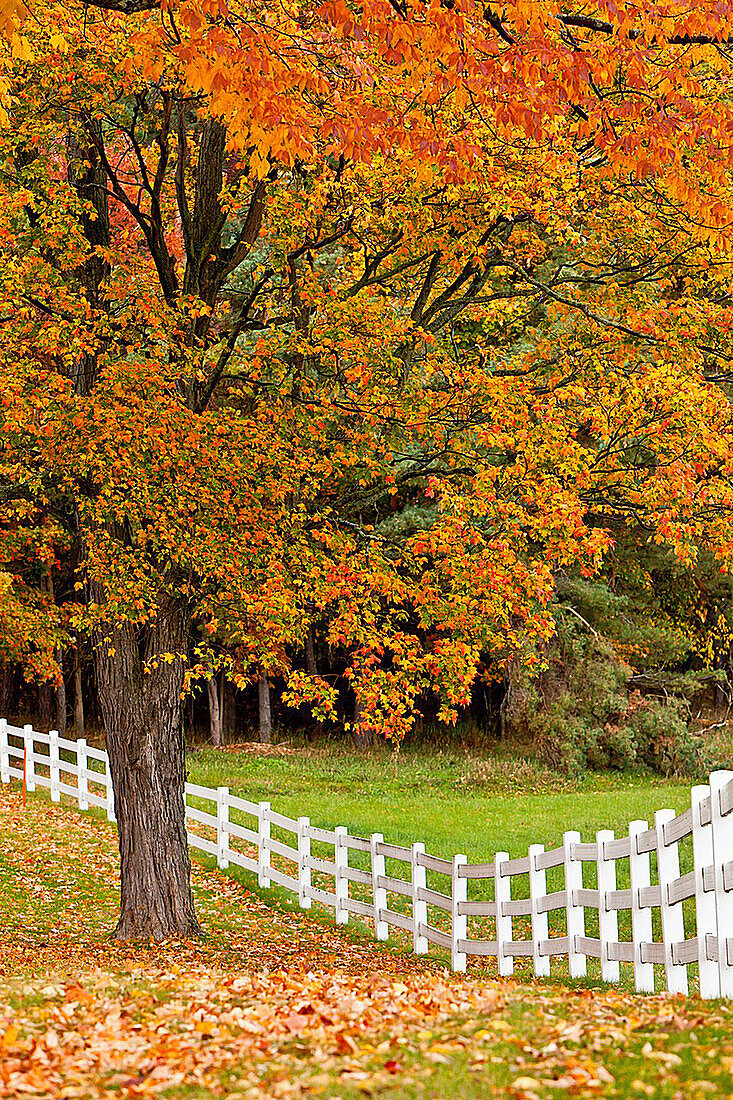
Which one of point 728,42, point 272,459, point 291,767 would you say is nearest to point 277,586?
Answer: point 272,459

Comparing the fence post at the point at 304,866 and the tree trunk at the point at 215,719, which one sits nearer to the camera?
the fence post at the point at 304,866

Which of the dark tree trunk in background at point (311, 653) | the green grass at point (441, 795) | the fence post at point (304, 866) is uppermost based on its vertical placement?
the dark tree trunk in background at point (311, 653)

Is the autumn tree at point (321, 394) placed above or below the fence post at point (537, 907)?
above

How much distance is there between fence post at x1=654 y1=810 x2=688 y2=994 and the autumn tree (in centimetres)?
445

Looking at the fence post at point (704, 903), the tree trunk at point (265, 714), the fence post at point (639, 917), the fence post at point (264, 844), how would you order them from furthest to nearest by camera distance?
the tree trunk at point (265, 714) → the fence post at point (264, 844) → the fence post at point (639, 917) → the fence post at point (704, 903)

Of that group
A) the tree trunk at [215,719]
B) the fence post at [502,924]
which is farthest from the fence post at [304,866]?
the tree trunk at [215,719]

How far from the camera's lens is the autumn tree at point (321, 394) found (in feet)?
36.4

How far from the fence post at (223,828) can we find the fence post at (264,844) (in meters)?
1.23

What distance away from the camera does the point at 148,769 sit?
12.4 m

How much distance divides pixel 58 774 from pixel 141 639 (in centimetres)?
1203

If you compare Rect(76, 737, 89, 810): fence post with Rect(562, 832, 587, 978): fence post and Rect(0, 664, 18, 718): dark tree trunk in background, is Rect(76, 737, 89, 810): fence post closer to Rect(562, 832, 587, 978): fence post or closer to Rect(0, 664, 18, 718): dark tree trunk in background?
Rect(562, 832, 587, 978): fence post

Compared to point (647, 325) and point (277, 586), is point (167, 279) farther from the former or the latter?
point (647, 325)

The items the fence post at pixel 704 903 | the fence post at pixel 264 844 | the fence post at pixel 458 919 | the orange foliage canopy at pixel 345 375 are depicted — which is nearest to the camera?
the fence post at pixel 704 903

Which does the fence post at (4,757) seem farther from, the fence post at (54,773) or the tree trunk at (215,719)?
the tree trunk at (215,719)
